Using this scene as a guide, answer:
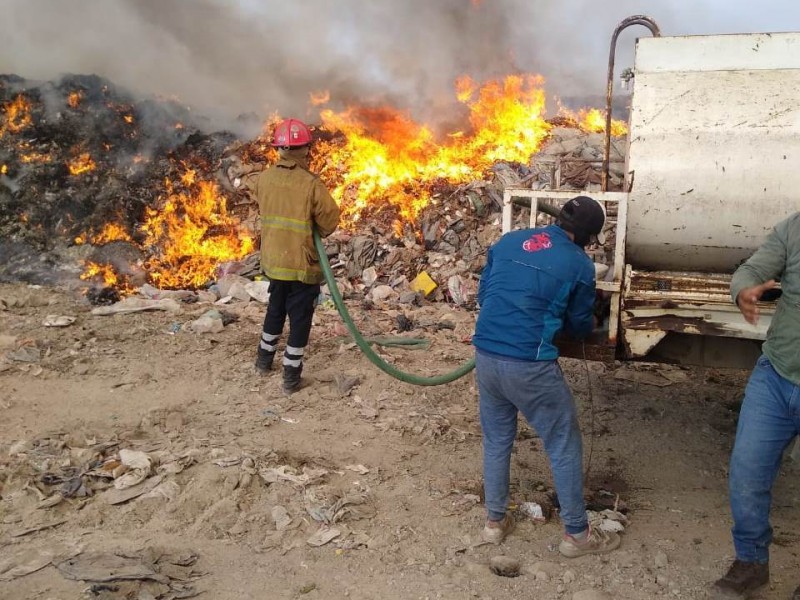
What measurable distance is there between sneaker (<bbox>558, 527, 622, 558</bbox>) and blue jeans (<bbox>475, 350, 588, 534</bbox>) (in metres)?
0.05

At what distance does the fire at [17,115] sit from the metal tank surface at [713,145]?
1010cm

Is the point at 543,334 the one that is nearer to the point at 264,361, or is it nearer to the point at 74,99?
the point at 264,361

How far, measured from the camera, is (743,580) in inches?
109

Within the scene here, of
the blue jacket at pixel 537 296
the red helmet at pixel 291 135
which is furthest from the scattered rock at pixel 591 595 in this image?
the red helmet at pixel 291 135

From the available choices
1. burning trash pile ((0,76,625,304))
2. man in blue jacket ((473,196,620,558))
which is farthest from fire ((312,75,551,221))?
man in blue jacket ((473,196,620,558))

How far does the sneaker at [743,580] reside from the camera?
277 centimetres

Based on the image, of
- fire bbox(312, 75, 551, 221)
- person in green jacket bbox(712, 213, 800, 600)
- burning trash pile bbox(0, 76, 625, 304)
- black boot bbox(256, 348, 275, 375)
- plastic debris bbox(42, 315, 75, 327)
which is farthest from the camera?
fire bbox(312, 75, 551, 221)

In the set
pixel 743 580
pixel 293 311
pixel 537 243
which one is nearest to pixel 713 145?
pixel 537 243

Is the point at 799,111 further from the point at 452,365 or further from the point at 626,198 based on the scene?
the point at 452,365

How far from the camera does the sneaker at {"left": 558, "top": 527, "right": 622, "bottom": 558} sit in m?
3.17

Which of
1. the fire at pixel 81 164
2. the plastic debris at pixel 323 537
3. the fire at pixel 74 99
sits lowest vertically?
the plastic debris at pixel 323 537

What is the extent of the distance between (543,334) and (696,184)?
1.37m

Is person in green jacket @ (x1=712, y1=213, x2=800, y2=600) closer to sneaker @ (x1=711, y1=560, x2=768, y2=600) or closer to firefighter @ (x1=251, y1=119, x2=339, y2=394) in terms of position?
sneaker @ (x1=711, y1=560, x2=768, y2=600)

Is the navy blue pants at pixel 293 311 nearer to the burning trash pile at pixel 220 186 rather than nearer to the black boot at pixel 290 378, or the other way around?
the black boot at pixel 290 378
